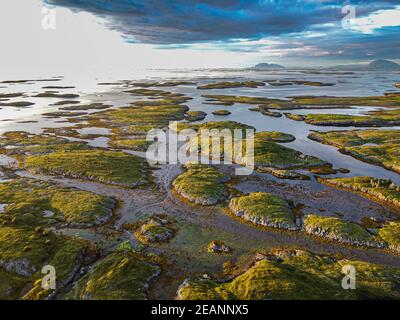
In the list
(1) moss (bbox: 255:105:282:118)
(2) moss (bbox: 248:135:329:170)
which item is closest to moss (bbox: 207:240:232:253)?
(2) moss (bbox: 248:135:329:170)

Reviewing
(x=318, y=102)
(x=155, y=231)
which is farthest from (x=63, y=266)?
(x=318, y=102)

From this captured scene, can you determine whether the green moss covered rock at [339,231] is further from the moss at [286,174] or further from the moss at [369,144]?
the moss at [369,144]

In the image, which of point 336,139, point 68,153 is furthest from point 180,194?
point 336,139

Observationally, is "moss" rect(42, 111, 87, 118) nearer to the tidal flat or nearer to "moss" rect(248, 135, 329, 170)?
the tidal flat

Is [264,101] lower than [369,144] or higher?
higher

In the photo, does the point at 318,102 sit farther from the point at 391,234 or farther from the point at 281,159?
the point at 391,234

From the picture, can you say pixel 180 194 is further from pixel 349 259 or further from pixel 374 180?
pixel 374 180
